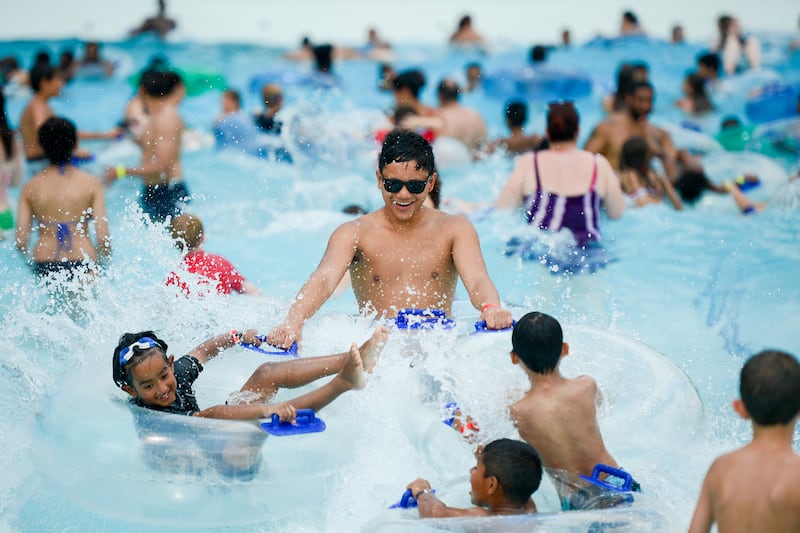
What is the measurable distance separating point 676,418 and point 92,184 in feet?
11.8

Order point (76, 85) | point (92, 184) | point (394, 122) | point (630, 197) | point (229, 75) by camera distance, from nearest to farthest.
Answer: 1. point (92, 184)
2. point (630, 197)
3. point (394, 122)
4. point (76, 85)
5. point (229, 75)

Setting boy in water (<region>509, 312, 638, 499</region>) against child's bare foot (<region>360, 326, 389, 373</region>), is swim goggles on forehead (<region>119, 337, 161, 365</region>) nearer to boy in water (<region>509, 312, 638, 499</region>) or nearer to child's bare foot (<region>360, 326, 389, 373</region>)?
child's bare foot (<region>360, 326, 389, 373</region>)

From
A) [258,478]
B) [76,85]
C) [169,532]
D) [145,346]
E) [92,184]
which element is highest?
[76,85]

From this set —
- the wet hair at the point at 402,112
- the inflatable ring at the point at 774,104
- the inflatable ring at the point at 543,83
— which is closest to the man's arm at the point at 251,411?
the wet hair at the point at 402,112

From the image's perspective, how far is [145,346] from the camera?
3539 millimetres

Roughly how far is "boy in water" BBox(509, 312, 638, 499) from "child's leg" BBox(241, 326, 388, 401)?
0.75 m

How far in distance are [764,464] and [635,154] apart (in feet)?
15.9

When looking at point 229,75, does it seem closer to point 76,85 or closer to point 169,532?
point 76,85

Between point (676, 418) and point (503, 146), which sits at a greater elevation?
point (503, 146)

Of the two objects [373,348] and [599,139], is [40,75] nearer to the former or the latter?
[599,139]

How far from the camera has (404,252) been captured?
164 inches

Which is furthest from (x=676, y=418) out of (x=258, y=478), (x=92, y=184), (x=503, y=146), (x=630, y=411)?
(x=503, y=146)

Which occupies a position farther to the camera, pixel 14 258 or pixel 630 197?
pixel 630 197

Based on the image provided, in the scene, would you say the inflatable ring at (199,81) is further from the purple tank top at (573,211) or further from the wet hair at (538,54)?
the purple tank top at (573,211)
